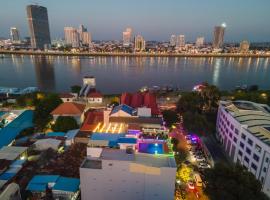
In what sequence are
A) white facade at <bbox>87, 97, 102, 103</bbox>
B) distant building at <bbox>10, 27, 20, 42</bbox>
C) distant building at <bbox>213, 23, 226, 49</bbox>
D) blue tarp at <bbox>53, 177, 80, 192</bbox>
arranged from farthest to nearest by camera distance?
1. distant building at <bbox>10, 27, 20, 42</bbox>
2. distant building at <bbox>213, 23, 226, 49</bbox>
3. white facade at <bbox>87, 97, 102, 103</bbox>
4. blue tarp at <bbox>53, 177, 80, 192</bbox>

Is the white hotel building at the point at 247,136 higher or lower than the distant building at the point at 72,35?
lower

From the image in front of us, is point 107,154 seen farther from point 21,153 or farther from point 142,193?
point 21,153

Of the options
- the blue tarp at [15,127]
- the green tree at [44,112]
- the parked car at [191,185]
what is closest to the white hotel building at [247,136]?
the parked car at [191,185]

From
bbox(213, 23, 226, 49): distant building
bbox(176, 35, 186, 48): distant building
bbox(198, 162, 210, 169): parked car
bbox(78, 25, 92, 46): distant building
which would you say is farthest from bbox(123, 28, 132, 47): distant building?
bbox(198, 162, 210, 169): parked car

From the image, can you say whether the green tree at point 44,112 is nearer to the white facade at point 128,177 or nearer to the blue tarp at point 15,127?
the blue tarp at point 15,127

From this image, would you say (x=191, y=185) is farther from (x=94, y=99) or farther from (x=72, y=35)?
(x=72, y=35)

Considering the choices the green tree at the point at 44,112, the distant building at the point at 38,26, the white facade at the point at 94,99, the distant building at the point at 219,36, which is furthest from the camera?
the distant building at the point at 219,36

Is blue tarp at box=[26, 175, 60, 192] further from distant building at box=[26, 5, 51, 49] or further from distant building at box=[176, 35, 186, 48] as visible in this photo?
distant building at box=[176, 35, 186, 48]
